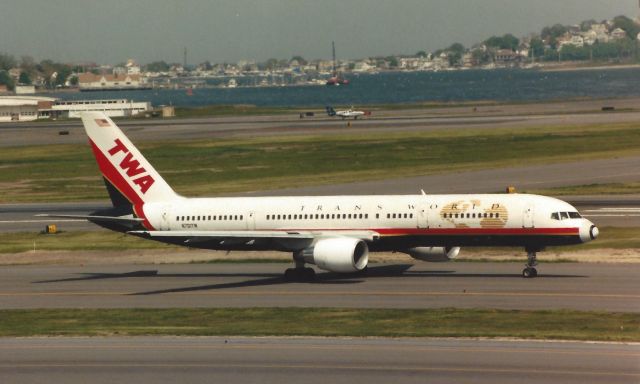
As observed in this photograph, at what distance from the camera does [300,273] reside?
Result: 58.3 m

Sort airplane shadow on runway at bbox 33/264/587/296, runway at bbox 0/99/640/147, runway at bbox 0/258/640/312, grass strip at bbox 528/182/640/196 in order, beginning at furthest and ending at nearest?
runway at bbox 0/99/640/147, grass strip at bbox 528/182/640/196, airplane shadow on runway at bbox 33/264/587/296, runway at bbox 0/258/640/312

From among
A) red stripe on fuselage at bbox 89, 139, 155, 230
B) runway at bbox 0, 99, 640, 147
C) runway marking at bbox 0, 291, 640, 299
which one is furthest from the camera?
runway at bbox 0, 99, 640, 147

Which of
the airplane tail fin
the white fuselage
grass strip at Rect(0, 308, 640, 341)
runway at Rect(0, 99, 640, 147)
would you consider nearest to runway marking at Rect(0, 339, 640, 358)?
grass strip at Rect(0, 308, 640, 341)

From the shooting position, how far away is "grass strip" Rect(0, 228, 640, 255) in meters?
65.7

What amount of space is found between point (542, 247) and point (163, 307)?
18.1 m

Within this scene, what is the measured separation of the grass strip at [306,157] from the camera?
10956 centimetres

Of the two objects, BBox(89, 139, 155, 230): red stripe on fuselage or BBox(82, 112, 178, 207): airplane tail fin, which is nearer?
BBox(89, 139, 155, 230): red stripe on fuselage

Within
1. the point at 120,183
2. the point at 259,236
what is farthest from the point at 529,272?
the point at 120,183

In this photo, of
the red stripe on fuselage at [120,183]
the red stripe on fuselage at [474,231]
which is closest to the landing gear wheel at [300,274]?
the red stripe on fuselage at [474,231]

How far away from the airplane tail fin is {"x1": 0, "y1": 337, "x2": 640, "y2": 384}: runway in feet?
67.3

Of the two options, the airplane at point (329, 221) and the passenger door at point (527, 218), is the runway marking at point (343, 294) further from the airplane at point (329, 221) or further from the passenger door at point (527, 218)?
the passenger door at point (527, 218)

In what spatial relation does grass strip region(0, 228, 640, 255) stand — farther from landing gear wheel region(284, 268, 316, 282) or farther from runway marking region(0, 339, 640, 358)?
runway marking region(0, 339, 640, 358)

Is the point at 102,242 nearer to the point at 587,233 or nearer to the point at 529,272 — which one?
the point at 529,272

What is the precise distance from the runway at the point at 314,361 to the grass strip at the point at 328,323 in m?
1.60
